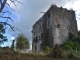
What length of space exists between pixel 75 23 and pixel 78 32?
2.33 metres

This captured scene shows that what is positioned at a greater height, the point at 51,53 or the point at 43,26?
the point at 43,26

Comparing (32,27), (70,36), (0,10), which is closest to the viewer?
(0,10)

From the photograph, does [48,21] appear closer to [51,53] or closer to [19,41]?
[19,41]

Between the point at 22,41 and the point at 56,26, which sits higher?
the point at 56,26

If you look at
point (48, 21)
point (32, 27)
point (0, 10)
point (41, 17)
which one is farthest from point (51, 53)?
point (32, 27)

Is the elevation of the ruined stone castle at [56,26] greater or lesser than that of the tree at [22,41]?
greater

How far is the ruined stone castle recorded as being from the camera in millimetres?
38312

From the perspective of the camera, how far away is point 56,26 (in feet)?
128

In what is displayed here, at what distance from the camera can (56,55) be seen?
70.6ft

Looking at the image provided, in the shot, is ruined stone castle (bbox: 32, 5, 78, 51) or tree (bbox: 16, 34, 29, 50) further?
tree (bbox: 16, 34, 29, 50)

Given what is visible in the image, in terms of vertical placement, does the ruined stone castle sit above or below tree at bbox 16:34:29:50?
above

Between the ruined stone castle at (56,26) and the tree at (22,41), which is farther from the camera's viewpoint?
the tree at (22,41)

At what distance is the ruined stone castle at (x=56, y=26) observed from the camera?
126 feet

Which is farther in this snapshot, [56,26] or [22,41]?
[22,41]
